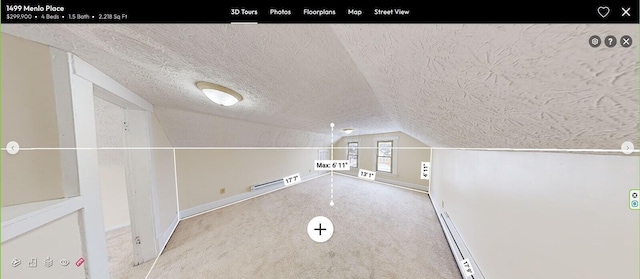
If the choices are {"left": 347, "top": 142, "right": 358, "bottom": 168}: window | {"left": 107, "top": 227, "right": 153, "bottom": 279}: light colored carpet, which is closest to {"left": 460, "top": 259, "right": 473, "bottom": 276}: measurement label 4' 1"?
{"left": 107, "top": 227, "right": 153, "bottom": 279}: light colored carpet

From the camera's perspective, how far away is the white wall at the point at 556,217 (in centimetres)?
→ 54

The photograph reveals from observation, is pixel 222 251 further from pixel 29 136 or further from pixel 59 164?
pixel 29 136

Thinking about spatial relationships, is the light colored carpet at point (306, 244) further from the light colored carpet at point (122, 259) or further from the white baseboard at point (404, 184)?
the white baseboard at point (404, 184)

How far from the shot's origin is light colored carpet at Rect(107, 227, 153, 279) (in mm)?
1539

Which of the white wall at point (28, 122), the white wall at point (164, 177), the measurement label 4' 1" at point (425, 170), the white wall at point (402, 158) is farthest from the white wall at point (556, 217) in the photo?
the white wall at point (164, 177)

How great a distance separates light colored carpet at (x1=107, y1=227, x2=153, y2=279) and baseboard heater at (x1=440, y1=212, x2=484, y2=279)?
116 inches

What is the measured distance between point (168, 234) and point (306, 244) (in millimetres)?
Answer: 1757

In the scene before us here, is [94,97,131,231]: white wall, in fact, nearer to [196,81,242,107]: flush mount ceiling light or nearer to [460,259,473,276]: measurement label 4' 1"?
[196,81,242,107]: flush mount ceiling light

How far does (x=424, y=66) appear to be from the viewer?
2.05 ft

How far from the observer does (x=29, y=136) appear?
0.71 metres

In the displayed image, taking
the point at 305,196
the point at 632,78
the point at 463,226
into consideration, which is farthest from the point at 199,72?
the point at 305,196

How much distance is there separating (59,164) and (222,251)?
5.00 ft

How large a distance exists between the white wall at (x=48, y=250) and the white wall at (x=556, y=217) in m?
2.13

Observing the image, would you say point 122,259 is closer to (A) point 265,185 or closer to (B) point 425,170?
(A) point 265,185
